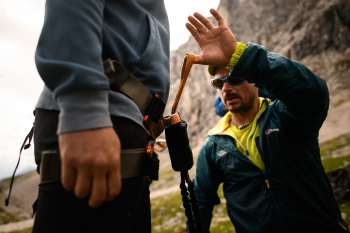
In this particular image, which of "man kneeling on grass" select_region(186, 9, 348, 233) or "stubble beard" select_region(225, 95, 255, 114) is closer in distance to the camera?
"man kneeling on grass" select_region(186, 9, 348, 233)

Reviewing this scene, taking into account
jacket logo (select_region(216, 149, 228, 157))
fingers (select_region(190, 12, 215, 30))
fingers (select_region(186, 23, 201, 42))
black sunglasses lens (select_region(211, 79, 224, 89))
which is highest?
fingers (select_region(190, 12, 215, 30))

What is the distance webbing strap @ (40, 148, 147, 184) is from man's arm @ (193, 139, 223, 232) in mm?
2403

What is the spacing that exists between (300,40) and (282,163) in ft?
169

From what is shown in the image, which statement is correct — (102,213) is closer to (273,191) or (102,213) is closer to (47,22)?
(47,22)

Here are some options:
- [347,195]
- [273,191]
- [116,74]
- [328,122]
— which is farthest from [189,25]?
[328,122]

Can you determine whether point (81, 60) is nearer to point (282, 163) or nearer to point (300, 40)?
point (282, 163)

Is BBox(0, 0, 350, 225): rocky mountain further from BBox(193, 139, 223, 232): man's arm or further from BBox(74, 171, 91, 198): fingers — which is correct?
BBox(74, 171, 91, 198): fingers

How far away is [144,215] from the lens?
141cm

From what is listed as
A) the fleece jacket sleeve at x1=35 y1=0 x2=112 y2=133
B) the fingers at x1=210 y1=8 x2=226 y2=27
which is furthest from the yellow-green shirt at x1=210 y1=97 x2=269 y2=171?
the fleece jacket sleeve at x1=35 y1=0 x2=112 y2=133

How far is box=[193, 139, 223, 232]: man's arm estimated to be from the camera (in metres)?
3.21

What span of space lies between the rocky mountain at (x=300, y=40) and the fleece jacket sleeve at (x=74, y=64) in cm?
2979

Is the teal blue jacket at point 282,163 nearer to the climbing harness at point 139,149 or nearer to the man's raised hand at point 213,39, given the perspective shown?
the man's raised hand at point 213,39

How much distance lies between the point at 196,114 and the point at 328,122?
4744cm

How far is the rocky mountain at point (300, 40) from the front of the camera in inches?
1205
